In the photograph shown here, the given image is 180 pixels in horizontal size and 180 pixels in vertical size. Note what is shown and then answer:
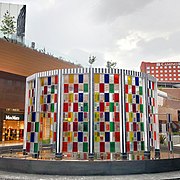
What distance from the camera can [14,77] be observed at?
2991 centimetres

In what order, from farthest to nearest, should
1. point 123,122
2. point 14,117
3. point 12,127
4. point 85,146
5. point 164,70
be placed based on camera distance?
point 164,70 → point 14,117 → point 12,127 → point 123,122 → point 85,146

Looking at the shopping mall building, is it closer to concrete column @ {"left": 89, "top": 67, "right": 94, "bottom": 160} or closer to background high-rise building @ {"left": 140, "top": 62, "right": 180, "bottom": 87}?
concrete column @ {"left": 89, "top": 67, "right": 94, "bottom": 160}

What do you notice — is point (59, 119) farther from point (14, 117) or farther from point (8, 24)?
point (8, 24)

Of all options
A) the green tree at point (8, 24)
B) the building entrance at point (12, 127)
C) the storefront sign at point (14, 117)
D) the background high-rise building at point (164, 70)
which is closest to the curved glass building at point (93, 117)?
the building entrance at point (12, 127)

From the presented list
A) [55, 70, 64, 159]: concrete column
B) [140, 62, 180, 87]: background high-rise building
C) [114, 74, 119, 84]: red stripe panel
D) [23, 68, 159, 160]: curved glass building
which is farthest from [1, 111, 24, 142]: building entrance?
[140, 62, 180, 87]: background high-rise building

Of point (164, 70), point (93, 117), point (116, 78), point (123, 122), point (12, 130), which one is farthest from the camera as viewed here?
point (164, 70)

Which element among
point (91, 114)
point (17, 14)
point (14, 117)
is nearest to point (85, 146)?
point (91, 114)

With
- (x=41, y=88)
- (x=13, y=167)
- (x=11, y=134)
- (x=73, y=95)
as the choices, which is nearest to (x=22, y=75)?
(x=11, y=134)

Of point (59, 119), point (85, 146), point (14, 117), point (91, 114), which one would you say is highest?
point (14, 117)

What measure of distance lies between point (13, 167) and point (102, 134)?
4860 mm

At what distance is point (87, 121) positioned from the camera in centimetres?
1405

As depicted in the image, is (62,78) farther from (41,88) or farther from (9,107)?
(9,107)

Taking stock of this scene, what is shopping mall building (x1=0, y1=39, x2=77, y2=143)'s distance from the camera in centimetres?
2822

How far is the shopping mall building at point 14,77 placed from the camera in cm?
2822
